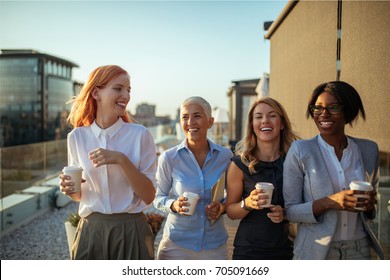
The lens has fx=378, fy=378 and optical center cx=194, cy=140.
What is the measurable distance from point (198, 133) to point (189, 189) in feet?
0.93

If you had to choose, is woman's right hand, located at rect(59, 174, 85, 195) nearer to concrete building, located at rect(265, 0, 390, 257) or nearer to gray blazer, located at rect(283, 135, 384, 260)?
gray blazer, located at rect(283, 135, 384, 260)

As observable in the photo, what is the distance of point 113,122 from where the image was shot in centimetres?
179

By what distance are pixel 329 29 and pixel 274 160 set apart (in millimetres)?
2098

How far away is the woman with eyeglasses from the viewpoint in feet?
5.41

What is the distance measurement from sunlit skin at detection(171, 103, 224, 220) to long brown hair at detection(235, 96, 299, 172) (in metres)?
0.19

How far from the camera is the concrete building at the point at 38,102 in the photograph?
12.1m

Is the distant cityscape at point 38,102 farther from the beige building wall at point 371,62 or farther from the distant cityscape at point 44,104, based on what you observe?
the beige building wall at point 371,62

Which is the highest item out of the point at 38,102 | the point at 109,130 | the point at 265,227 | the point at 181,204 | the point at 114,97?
the point at 38,102

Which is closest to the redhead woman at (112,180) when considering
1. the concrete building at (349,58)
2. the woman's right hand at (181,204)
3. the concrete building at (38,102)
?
the woman's right hand at (181,204)

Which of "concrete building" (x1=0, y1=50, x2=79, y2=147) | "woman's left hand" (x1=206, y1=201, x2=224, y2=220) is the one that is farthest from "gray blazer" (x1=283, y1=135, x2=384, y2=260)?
"concrete building" (x1=0, y1=50, x2=79, y2=147)

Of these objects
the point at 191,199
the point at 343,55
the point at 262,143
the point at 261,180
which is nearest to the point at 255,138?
the point at 262,143

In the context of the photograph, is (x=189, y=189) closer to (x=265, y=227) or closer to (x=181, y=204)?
(x=181, y=204)

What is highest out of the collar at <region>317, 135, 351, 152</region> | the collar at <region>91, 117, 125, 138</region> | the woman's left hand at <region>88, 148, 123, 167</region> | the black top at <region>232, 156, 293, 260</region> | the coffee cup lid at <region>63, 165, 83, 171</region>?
the collar at <region>91, 117, 125, 138</region>
